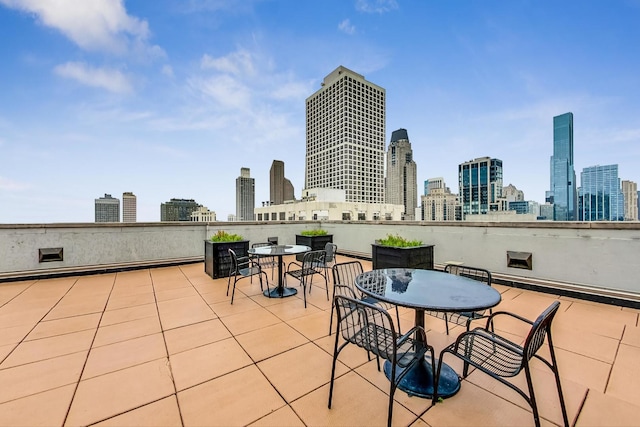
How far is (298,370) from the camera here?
6.60ft

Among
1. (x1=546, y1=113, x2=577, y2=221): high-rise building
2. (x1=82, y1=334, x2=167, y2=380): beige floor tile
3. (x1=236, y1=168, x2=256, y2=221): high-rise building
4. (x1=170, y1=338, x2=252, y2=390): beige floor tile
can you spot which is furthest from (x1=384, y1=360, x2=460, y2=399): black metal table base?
(x1=236, y1=168, x2=256, y2=221): high-rise building

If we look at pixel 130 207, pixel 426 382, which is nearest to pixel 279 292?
pixel 426 382

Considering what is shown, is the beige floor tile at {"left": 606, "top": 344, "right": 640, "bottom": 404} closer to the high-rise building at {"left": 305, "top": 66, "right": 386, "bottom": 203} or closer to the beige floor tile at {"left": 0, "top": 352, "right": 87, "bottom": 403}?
the beige floor tile at {"left": 0, "top": 352, "right": 87, "bottom": 403}

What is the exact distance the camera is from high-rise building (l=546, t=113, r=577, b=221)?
82175mm

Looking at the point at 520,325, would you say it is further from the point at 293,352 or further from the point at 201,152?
the point at 201,152

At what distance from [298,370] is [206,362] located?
0.84 m

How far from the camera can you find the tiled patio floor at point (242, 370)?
1.52m

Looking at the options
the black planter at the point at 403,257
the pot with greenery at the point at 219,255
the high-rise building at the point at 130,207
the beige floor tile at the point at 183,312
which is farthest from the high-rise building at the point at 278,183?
the beige floor tile at the point at 183,312

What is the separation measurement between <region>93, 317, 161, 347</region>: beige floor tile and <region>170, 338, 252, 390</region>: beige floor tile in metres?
0.80

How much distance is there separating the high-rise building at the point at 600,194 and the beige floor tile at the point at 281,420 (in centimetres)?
8029

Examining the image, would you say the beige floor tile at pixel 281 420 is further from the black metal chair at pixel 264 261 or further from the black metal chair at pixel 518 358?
the black metal chair at pixel 264 261

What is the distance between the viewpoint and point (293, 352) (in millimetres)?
2287

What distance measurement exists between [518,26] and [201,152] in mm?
19144

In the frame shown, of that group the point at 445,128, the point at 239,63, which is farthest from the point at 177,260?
the point at 445,128
